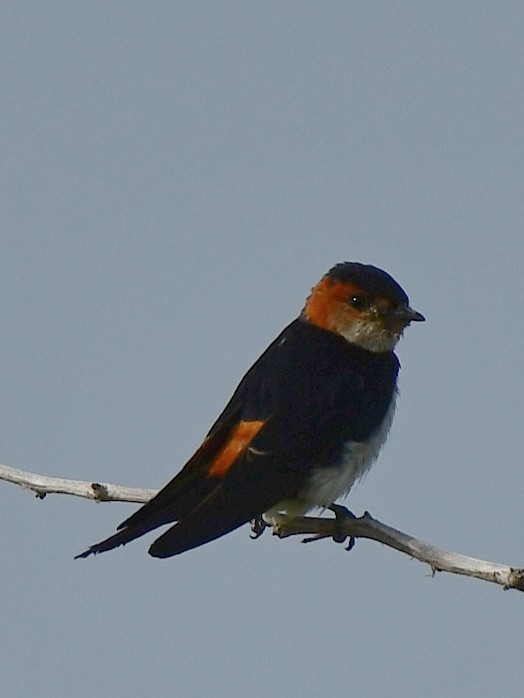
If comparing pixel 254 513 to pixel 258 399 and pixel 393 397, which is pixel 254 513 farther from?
pixel 393 397

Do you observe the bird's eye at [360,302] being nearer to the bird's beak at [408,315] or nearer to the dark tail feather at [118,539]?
the bird's beak at [408,315]

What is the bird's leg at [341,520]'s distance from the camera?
4.73 meters

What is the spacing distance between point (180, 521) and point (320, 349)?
1.01 meters

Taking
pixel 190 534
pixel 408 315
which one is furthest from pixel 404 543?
pixel 408 315

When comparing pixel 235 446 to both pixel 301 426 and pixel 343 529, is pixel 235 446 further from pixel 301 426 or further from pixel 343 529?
pixel 343 529

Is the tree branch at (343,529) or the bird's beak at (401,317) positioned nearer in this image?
the tree branch at (343,529)

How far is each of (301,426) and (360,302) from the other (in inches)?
27.5

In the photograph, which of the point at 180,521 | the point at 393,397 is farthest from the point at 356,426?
the point at 180,521

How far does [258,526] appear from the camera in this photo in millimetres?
5336

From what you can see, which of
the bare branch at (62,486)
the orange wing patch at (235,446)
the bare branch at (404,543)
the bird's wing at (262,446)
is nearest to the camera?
the bare branch at (404,543)

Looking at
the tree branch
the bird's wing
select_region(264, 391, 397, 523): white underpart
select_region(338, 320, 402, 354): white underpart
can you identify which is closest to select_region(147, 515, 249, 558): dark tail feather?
the bird's wing

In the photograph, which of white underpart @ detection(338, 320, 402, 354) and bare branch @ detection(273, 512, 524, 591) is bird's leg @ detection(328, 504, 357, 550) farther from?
white underpart @ detection(338, 320, 402, 354)

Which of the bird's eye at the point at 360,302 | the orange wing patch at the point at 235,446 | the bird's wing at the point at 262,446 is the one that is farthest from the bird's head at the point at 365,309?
the orange wing patch at the point at 235,446

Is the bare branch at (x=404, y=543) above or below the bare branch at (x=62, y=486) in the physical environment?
above
